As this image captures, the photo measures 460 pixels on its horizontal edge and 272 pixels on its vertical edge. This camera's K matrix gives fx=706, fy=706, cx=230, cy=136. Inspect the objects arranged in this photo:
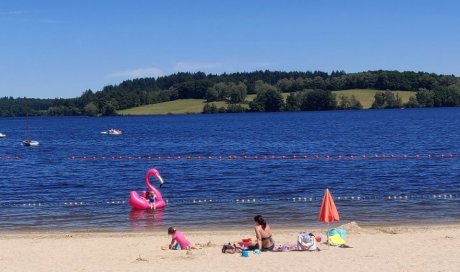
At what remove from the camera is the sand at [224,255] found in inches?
750

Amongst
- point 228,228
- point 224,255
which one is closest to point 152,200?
point 228,228

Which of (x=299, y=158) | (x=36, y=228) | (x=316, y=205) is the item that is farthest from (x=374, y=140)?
(x=36, y=228)

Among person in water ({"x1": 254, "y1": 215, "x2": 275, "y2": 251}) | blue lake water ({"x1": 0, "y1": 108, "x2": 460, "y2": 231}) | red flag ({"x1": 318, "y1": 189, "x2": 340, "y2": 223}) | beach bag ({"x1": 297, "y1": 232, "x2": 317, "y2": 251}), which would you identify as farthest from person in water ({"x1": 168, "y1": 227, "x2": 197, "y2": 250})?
blue lake water ({"x1": 0, "y1": 108, "x2": 460, "y2": 231})

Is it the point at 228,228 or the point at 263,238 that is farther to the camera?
the point at 228,228

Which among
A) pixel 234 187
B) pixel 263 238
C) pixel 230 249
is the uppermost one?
pixel 263 238

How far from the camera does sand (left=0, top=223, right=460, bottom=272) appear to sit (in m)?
19.1

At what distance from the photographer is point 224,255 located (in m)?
20.8

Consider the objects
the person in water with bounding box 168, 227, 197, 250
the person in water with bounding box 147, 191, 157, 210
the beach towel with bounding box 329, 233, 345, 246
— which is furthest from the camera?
the person in water with bounding box 147, 191, 157, 210

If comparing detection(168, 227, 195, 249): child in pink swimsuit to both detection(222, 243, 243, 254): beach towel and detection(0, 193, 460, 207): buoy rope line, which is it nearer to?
detection(222, 243, 243, 254): beach towel

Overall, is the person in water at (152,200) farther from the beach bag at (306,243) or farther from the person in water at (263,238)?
the beach bag at (306,243)

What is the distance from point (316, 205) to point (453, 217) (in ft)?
21.7

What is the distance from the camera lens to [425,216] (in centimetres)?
2905

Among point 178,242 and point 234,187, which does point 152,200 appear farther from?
point 178,242

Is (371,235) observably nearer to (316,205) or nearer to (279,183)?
(316,205)
